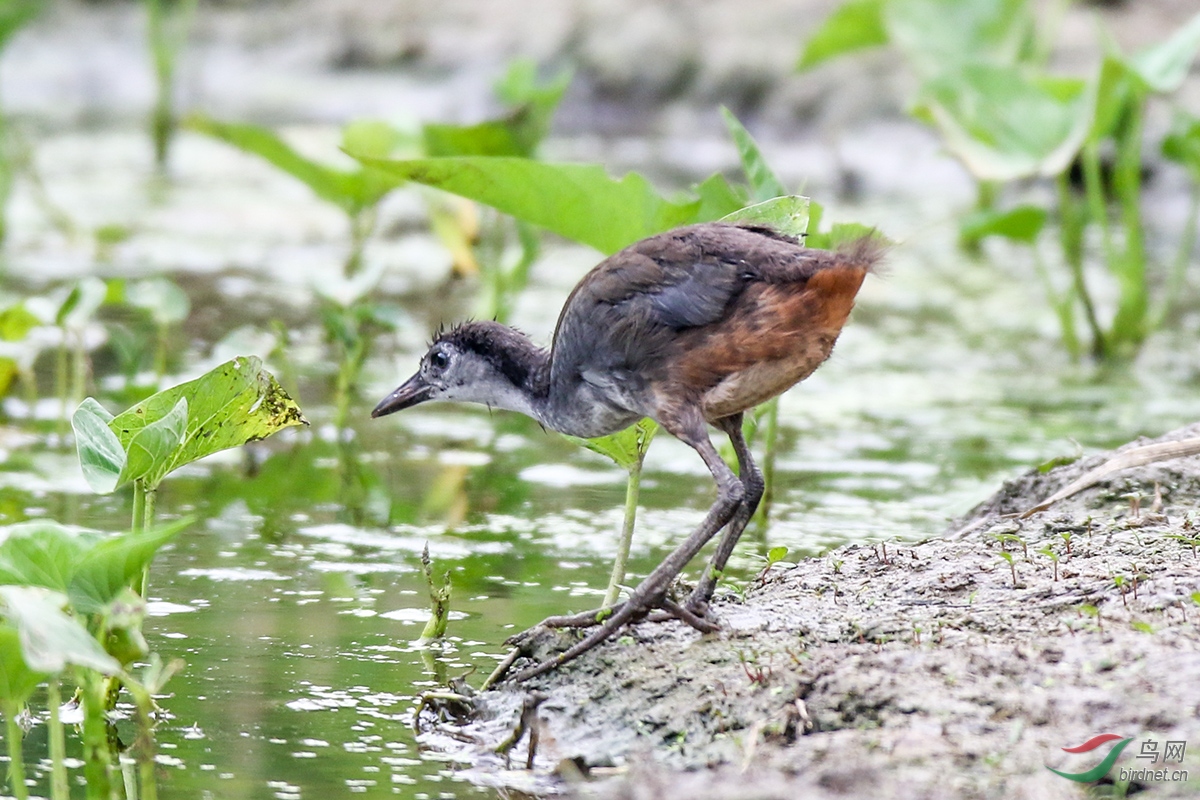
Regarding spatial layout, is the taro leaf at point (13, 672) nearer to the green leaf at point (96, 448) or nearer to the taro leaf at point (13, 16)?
the green leaf at point (96, 448)

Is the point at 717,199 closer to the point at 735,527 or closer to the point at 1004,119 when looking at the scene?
the point at 735,527

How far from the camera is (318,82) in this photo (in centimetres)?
1558

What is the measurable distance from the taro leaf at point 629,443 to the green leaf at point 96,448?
117 cm

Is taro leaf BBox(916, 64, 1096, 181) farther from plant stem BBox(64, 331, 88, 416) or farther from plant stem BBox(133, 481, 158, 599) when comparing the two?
plant stem BBox(133, 481, 158, 599)

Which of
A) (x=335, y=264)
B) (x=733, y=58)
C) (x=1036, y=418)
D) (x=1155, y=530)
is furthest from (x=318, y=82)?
(x=1155, y=530)

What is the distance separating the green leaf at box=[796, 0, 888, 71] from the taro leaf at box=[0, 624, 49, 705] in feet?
18.9

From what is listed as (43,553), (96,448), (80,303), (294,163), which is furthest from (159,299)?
(43,553)

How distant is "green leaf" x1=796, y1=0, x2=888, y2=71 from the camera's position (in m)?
7.81

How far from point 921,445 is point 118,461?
376cm

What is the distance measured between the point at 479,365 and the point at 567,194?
66 cm

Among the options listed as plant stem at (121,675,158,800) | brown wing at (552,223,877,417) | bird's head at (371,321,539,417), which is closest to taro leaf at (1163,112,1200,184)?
brown wing at (552,223,877,417)

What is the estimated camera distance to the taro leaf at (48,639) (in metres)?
2.58

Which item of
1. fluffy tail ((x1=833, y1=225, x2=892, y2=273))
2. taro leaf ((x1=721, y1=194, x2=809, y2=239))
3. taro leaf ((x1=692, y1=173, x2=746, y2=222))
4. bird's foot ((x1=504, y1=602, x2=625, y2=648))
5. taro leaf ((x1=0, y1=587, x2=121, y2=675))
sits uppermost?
taro leaf ((x1=692, y1=173, x2=746, y2=222))

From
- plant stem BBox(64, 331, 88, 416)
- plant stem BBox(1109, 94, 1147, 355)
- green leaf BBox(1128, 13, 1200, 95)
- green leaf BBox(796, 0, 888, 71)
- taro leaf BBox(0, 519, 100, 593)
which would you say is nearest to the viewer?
taro leaf BBox(0, 519, 100, 593)
